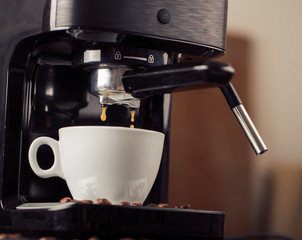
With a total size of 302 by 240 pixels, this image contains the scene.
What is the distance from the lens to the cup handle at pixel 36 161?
19.7 inches

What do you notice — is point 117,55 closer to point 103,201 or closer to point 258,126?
point 103,201

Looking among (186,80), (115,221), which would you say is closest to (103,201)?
(115,221)

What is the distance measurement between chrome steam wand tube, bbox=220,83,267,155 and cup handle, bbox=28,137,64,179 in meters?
0.18

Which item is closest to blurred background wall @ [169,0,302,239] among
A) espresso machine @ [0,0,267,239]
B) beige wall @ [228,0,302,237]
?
beige wall @ [228,0,302,237]

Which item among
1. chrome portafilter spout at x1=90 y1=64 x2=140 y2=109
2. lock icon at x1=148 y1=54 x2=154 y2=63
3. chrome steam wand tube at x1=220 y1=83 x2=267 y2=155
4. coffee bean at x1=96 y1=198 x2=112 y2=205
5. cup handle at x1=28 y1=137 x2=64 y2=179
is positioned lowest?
coffee bean at x1=96 y1=198 x2=112 y2=205

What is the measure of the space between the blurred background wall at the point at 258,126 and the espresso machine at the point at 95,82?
0.79 meters

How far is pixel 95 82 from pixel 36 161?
0.10 meters

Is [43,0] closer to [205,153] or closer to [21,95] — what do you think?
[21,95]

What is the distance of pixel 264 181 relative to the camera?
4.60 ft

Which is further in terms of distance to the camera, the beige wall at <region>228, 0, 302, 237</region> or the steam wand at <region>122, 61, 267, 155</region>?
the beige wall at <region>228, 0, 302, 237</region>

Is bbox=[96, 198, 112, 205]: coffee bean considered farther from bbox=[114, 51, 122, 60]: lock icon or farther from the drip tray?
bbox=[114, 51, 122, 60]: lock icon

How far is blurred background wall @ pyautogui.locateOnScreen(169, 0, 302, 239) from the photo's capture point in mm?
1333

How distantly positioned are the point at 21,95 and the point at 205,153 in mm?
894

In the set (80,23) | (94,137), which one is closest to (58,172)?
(94,137)
